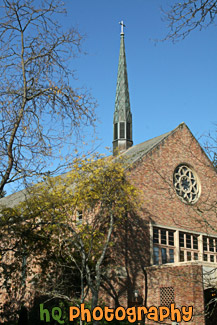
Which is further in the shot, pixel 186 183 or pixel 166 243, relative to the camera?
pixel 186 183

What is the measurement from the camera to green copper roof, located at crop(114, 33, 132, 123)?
108 ft

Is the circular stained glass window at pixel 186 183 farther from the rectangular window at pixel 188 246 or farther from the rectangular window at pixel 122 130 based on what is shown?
the rectangular window at pixel 122 130

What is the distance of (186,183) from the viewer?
82.5 ft

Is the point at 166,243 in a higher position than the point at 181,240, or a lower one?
lower

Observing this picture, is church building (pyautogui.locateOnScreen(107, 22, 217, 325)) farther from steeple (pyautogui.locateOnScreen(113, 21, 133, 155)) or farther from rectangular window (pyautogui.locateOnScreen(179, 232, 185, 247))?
steeple (pyautogui.locateOnScreen(113, 21, 133, 155))

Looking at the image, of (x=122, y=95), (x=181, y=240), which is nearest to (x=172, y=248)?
(x=181, y=240)

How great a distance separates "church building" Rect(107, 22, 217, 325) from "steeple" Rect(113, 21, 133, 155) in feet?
7.26

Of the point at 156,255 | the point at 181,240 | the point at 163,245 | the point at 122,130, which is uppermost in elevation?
the point at 122,130

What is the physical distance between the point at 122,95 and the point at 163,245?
53.1ft

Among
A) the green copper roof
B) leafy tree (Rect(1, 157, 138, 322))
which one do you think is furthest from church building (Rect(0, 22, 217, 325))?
the green copper roof

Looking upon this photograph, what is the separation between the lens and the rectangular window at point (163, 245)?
21.8 m

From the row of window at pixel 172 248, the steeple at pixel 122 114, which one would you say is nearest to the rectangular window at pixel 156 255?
the row of window at pixel 172 248

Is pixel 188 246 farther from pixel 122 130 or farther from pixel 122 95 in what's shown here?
pixel 122 95

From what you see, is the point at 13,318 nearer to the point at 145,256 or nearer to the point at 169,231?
the point at 145,256
